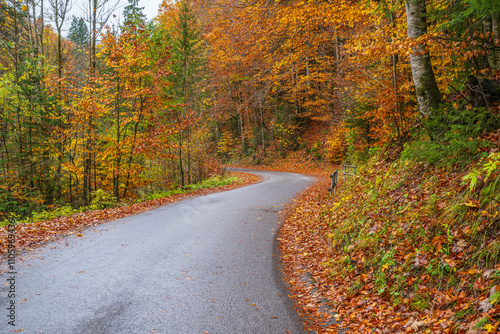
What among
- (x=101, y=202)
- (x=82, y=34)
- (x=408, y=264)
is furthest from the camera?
(x=82, y=34)

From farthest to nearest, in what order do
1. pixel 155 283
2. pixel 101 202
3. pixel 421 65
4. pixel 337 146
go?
pixel 337 146, pixel 101 202, pixel 421 65, pixel 155 283

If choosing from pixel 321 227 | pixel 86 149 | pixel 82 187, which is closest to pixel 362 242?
pixel 321 227

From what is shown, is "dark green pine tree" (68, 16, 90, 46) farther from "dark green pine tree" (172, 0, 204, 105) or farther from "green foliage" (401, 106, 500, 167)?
"green foliage" (401, 106, 500, 167)

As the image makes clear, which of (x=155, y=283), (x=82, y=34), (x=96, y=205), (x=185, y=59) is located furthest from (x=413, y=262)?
(x=82, y=34)

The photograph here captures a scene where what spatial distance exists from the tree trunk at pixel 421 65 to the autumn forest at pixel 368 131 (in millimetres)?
25

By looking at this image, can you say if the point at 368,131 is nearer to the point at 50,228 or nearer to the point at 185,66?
the point at 50,228

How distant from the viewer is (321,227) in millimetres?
8109

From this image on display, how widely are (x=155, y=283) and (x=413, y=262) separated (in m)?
4.19

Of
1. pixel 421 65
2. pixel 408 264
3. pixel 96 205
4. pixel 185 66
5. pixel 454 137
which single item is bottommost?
pixel 96 205

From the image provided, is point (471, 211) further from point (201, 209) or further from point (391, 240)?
point (201, 209)

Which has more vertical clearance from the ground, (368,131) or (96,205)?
(368,131)

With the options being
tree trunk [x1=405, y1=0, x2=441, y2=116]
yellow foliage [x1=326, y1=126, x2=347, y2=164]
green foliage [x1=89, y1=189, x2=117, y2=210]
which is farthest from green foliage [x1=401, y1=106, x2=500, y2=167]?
yellow foliage [x1=326, y1=126, x2=347, y2=164]

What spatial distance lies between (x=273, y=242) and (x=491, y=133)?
514 centimetres

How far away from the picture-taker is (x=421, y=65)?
22.0ft
